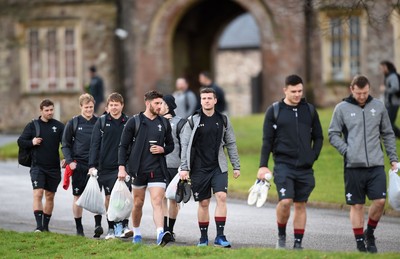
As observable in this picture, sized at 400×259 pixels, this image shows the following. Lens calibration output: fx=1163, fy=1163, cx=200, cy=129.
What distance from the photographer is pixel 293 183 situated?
41.5ft

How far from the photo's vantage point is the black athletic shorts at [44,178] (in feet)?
51.6

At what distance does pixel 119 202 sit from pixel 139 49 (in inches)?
884

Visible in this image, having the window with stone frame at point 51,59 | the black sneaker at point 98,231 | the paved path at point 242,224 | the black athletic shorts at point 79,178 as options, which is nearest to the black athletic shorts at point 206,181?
the paved path at point 242,224

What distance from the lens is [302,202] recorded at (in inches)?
499

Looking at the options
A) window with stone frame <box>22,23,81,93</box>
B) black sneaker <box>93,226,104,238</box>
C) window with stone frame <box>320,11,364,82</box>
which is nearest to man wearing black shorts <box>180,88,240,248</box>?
black sneaker <box>93,226,104,238</box>

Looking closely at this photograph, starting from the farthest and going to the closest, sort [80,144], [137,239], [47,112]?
1. [47,112]
2. [80,144]
3. [137,239]

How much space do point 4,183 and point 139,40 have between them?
1467cm

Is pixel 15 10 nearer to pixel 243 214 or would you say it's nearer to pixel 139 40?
pixel 139 40

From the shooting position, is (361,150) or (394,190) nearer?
(361,150)

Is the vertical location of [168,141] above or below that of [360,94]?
below

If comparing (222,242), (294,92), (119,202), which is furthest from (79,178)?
(294,92)

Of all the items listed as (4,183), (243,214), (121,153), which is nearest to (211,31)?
(4,183)

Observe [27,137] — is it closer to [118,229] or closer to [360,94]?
[118,229]

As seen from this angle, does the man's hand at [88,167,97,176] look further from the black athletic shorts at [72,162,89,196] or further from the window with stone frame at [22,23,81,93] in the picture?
the window with stone frame at [22,23,81,93]
